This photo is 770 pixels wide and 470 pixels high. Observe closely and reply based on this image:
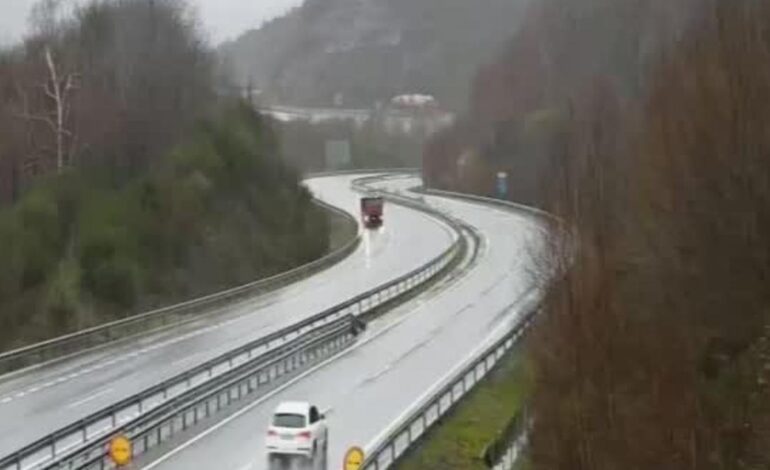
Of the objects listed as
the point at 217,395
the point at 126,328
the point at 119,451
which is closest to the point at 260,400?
the point at 217,395

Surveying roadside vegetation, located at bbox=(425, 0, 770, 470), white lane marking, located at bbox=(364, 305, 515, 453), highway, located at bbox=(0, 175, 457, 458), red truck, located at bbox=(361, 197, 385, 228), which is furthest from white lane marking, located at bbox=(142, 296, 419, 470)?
red truck, located at bbox=(361, 197, 385, 228)

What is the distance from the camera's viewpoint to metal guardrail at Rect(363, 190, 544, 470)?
100ft

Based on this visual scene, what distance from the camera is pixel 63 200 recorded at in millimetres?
64125

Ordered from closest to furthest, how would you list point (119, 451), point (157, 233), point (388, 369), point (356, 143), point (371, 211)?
point (119, 451)
point (388, 369)
point (157, 233)
point (371, 211)
point (356, 143)

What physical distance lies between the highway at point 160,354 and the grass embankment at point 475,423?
8.26 meters

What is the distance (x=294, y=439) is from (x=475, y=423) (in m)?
8.24

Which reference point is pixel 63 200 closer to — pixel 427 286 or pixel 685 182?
pixel 427 286

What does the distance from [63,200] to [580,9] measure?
68519mm

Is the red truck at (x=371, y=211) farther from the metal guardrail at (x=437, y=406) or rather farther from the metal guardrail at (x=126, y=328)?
the metal guardrail at (x=437, y=406)

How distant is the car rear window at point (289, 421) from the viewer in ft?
99.2

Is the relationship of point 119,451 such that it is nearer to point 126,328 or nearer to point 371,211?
point 126,328

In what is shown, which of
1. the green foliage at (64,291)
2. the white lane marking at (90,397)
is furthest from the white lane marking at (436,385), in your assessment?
the green foliage at (64,291)

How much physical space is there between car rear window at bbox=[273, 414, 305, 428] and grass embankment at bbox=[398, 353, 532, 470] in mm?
2315

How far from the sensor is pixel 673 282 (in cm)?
2828
